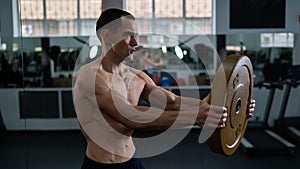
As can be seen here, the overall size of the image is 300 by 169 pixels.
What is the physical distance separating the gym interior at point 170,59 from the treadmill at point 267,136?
1 cm

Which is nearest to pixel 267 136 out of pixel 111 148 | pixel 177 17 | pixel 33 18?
pixel 177 17

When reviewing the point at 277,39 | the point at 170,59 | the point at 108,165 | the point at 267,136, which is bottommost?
the point at 267,136

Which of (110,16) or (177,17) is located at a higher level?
(177,17)

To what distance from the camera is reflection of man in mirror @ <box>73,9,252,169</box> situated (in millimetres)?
961

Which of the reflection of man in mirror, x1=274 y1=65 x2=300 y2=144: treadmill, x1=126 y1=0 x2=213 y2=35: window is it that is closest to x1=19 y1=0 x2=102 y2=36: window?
x1=126 y1=0 x2=213 y2=35: window

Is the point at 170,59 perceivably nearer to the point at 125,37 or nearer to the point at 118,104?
the point at 125,37

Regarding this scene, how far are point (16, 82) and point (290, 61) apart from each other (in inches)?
127

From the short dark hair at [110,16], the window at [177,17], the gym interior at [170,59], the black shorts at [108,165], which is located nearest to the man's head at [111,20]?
the short dark hair at [110,16]

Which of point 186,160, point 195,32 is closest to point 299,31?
point 195,32

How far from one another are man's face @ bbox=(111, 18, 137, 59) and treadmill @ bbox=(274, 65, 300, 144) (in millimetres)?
3174

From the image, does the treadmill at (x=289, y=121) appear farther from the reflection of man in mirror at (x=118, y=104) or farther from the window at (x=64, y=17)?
the reflection of man in mirror at (x=118, y=104)

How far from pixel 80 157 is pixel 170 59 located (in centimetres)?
188

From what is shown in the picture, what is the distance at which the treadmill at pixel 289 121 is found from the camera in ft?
12.7

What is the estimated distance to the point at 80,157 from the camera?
129 inches
